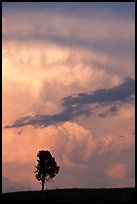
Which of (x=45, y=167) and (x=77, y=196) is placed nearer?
(x=77, y=196)

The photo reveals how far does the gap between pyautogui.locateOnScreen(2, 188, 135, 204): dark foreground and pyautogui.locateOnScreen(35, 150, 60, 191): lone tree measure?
19.9 metres

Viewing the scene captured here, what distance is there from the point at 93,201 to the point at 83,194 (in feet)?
23.8

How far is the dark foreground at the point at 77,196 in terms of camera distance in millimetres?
65125

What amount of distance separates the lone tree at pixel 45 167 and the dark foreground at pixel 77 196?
19.9 m

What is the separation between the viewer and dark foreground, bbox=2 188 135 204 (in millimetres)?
65125

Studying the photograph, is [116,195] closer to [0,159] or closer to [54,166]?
[54,166]

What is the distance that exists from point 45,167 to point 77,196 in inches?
1244

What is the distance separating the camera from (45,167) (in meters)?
101

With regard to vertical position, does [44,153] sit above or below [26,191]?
above

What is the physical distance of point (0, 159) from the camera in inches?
934

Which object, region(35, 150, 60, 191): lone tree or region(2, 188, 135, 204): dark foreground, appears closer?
region(2, 188, 135, 204): dark foreground

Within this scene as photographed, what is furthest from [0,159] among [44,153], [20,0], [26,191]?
[44,153]

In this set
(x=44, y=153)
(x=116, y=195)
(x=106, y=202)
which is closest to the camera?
(x=106, y=202)

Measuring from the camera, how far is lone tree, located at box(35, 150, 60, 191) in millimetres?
99625
